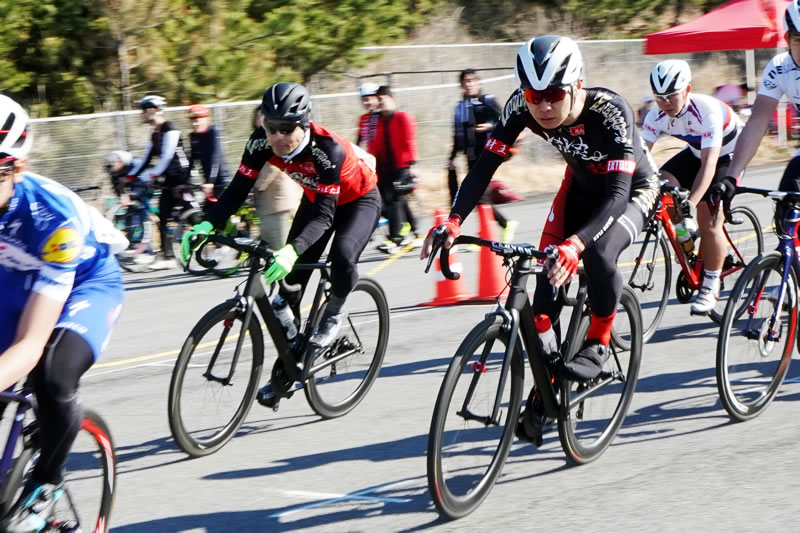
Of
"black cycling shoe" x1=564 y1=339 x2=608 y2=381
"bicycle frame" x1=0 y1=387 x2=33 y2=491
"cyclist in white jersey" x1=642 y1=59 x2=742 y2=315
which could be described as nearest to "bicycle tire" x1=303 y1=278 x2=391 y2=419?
"black cycling shoe" x1=564 y1=339 x2=608 y2=381

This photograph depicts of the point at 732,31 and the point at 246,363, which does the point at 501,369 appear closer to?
the point at 246,363

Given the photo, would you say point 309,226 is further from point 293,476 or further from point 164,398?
point 164,398

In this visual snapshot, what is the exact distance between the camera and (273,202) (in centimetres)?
1165

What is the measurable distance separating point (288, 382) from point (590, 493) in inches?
76.9

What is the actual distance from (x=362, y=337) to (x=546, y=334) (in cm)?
200

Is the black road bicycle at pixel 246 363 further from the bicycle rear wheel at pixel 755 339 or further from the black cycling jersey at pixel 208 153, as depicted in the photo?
the black cycling jersey at pixel 208 153

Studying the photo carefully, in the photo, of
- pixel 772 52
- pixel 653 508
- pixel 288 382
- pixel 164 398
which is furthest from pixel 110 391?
pixel 772 52

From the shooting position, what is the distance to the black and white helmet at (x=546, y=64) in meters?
5.04

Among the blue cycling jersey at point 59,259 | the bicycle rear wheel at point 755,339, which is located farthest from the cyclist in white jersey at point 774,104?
the blue cycling jersey at point 59,259

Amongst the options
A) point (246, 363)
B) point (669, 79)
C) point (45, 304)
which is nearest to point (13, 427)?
point (45, 304)

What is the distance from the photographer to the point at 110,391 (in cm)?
756

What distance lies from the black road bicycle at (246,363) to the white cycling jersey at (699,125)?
9.37ft

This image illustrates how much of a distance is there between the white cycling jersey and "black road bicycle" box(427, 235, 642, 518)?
9.63 ft

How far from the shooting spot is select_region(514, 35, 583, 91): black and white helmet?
5.04 meters
